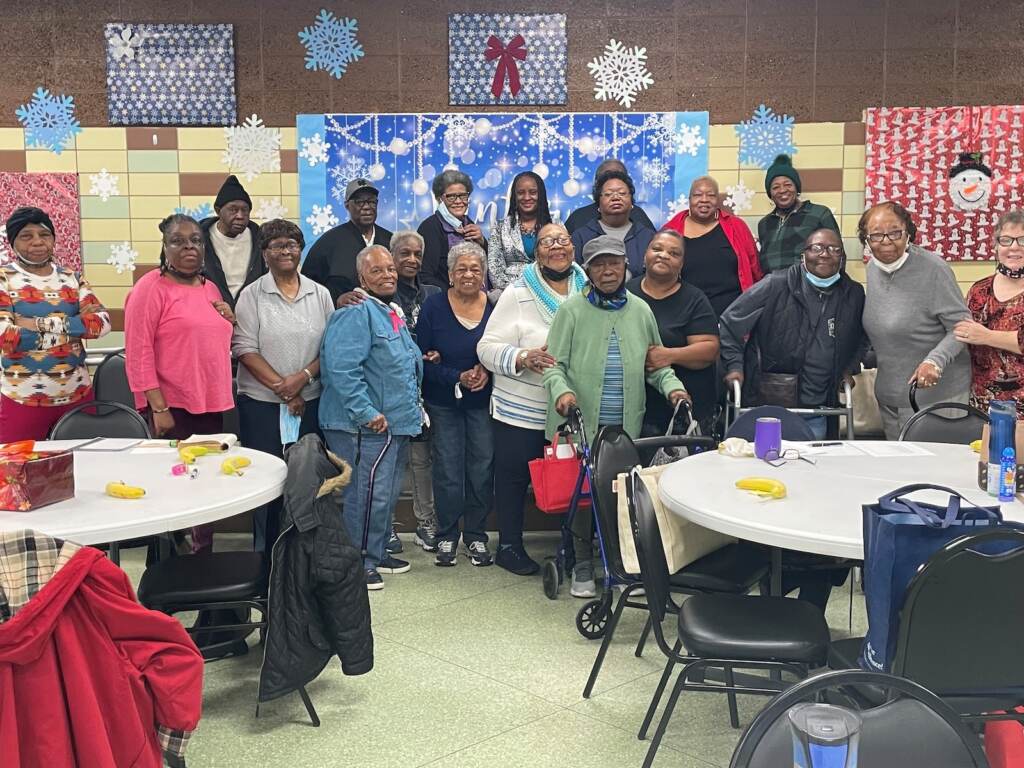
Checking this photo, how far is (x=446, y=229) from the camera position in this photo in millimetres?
5309

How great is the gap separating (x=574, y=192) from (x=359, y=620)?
4.08 m

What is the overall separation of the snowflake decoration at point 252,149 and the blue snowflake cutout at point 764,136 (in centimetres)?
295

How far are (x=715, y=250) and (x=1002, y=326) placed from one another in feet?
4.96

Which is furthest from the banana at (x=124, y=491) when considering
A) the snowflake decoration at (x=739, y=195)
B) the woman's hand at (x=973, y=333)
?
the snowflake decoration at (x=739, y=195)

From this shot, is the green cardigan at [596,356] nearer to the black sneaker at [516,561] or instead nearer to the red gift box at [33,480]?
the black sneaker at [516,561]

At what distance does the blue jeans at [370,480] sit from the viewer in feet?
14.5

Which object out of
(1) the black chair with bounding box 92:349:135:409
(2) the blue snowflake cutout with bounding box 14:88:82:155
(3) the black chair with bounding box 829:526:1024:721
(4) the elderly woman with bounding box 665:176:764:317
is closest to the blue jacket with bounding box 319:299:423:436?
(1) the black chair with bounding box 92:349:135:409

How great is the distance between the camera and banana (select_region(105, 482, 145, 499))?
286 cm

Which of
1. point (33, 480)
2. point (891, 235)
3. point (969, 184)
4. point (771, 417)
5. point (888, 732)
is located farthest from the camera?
point (969, 184)

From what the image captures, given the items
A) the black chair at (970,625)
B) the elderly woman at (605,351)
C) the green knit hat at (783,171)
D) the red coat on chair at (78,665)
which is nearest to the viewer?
the red coat on chair at (78,665)

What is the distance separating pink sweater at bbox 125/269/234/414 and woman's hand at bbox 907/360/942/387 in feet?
9.34

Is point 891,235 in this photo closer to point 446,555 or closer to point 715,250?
point 715,250

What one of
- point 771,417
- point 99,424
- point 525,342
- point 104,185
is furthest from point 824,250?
point 104,185

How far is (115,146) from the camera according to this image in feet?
21.5
